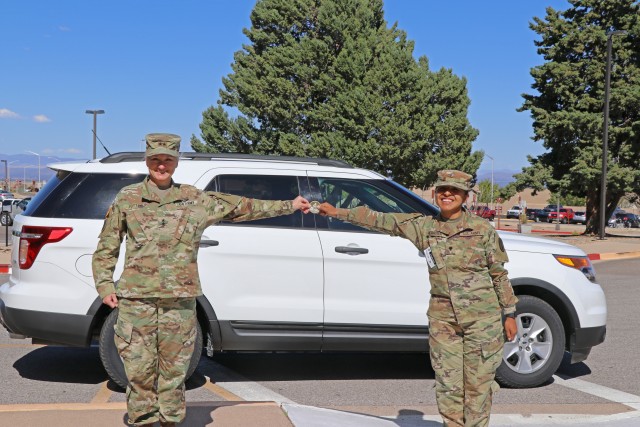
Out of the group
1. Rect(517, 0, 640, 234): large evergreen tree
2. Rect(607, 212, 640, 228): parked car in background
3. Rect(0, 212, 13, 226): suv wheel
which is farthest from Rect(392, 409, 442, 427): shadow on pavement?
Rect(607, 212, 640, 228): parked car in background

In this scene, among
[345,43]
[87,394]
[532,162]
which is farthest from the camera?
[345,43]

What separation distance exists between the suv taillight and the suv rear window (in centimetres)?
11

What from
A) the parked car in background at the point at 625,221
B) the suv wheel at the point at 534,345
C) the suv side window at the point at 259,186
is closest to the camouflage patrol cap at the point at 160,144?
the suv side window at the point at 259,186

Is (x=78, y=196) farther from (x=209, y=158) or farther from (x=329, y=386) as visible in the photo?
(x=329, y=386)

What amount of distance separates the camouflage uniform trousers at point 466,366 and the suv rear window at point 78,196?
2.96 metres

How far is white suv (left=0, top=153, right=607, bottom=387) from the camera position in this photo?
574 cm

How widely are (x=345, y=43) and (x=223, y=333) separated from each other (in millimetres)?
32080

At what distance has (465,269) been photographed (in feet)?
13.5

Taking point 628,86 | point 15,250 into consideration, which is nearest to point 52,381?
point 15,250

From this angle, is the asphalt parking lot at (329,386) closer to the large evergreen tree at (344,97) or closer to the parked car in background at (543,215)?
the large evergreen tree at (344,97)

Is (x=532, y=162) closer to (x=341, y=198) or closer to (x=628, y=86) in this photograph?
(x=628, y=86)

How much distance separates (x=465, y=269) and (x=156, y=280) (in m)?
1.65

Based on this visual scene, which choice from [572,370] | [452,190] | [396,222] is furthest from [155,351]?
[572,370]

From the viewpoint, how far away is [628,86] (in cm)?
3112
